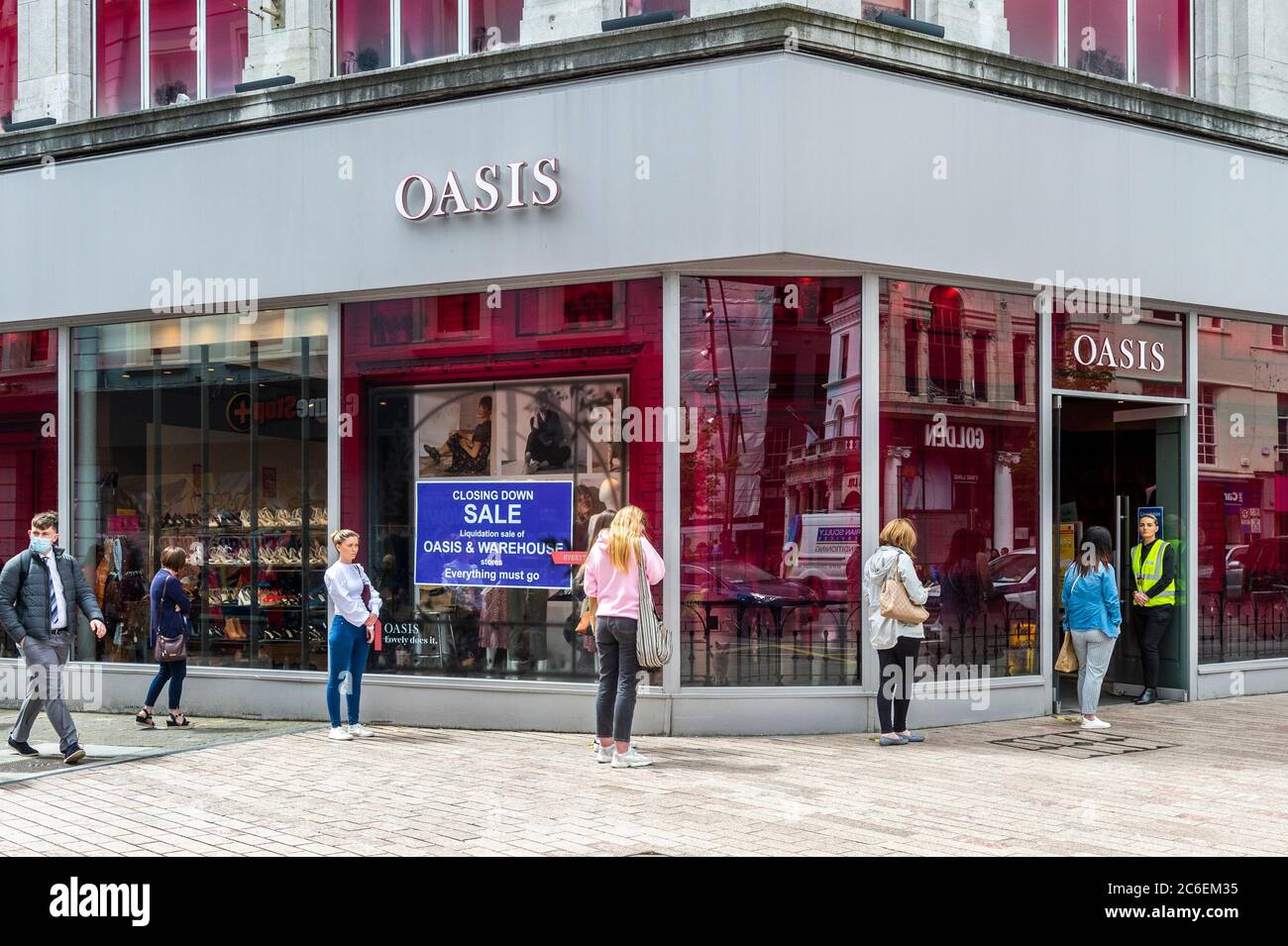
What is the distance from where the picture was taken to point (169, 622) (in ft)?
38.7

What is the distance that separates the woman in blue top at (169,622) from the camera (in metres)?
11.8

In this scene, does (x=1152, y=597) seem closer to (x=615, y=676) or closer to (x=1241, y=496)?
(x=1241, y=496)

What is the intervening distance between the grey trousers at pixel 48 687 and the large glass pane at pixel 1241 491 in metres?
10.3

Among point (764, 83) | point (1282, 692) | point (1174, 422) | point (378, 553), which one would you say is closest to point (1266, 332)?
point (1174, 422)

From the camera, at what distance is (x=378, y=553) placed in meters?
12.1

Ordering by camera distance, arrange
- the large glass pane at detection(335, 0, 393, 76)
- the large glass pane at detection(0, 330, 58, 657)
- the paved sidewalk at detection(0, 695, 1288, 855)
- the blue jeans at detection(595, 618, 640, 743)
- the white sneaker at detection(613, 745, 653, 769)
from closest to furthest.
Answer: the paved sidewalk at detection(0, 695, 1288, 855) → the white sneaker at detection(613, 745, 653, 769) → the blue jeans at detection(595, 618, 640, 743) → the large glass pane at detection(335, 0, 393, 76) → the large glass pane at detection(0, 330, 58, 657)

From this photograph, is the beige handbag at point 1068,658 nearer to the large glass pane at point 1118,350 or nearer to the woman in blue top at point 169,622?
the large glass pane at point 1118,350

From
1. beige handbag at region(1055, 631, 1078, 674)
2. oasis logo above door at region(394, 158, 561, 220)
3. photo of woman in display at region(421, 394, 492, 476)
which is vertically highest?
oasis logo above door at region(394, 158, 561, 220)

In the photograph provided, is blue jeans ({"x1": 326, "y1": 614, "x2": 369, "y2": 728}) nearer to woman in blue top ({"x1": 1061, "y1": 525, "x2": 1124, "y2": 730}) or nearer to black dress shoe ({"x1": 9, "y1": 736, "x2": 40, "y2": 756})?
black dress shoe ({"x1": 9, "y1": 736, "x2": 40, "y2": 756})

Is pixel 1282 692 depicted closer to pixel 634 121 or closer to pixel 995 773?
pixel 995 773

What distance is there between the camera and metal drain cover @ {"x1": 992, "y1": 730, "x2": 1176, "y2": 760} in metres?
10.1

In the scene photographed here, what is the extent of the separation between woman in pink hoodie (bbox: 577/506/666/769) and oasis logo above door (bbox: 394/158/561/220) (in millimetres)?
3051

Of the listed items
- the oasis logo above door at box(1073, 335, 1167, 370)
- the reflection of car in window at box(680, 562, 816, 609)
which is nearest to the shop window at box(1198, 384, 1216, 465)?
the oasis logo above door at box(1073, 335, 1167, 370)

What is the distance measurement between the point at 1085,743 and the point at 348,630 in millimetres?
5951
